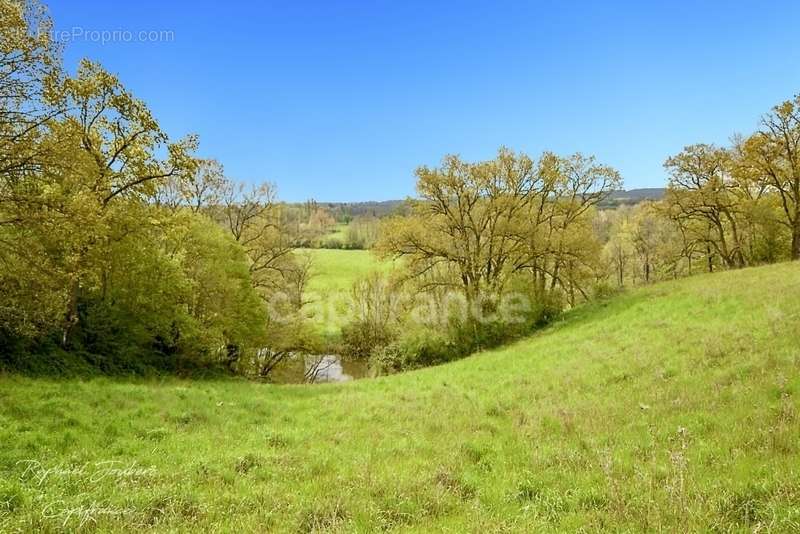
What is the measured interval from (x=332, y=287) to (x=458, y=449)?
51.1m

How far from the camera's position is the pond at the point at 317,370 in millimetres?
34759

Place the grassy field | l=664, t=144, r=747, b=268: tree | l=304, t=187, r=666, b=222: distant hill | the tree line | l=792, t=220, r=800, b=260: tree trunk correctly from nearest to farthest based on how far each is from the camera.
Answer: the tree line
l=792, t=220, r=800, b=260: tree trunk
l=664, t=144, r=747, b=268: tree
the grassy field
l=304, t=187, r=666, b=222: distant hill

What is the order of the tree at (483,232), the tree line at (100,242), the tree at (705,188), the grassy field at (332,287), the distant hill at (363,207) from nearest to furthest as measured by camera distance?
the tree line at (100,242) → the tree at (483,232) → the tree at (705,188) → the grassy field at (332,287) → the distant hill at (363,207)

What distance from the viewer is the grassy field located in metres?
47.0

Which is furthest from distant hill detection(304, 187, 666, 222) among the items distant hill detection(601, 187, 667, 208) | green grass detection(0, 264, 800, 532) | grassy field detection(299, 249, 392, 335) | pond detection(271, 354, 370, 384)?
green grass detection(0, 264, 800, 532)

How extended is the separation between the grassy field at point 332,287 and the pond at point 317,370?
3.73m

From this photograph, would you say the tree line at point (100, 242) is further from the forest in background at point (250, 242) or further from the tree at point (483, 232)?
the tree at point (483, 232)

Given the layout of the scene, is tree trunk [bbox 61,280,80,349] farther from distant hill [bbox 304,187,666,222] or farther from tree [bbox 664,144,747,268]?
distant hill [bbox 304,187,666,222]

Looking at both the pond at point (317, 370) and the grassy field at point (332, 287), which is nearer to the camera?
the pond at point (317, 370)

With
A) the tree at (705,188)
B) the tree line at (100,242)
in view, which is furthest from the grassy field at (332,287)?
the tree at (705,188)

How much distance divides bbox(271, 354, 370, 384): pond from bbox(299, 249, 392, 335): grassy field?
12.2 feet

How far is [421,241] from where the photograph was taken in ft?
96.0

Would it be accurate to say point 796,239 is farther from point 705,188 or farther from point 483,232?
point 483,232

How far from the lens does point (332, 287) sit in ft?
192
